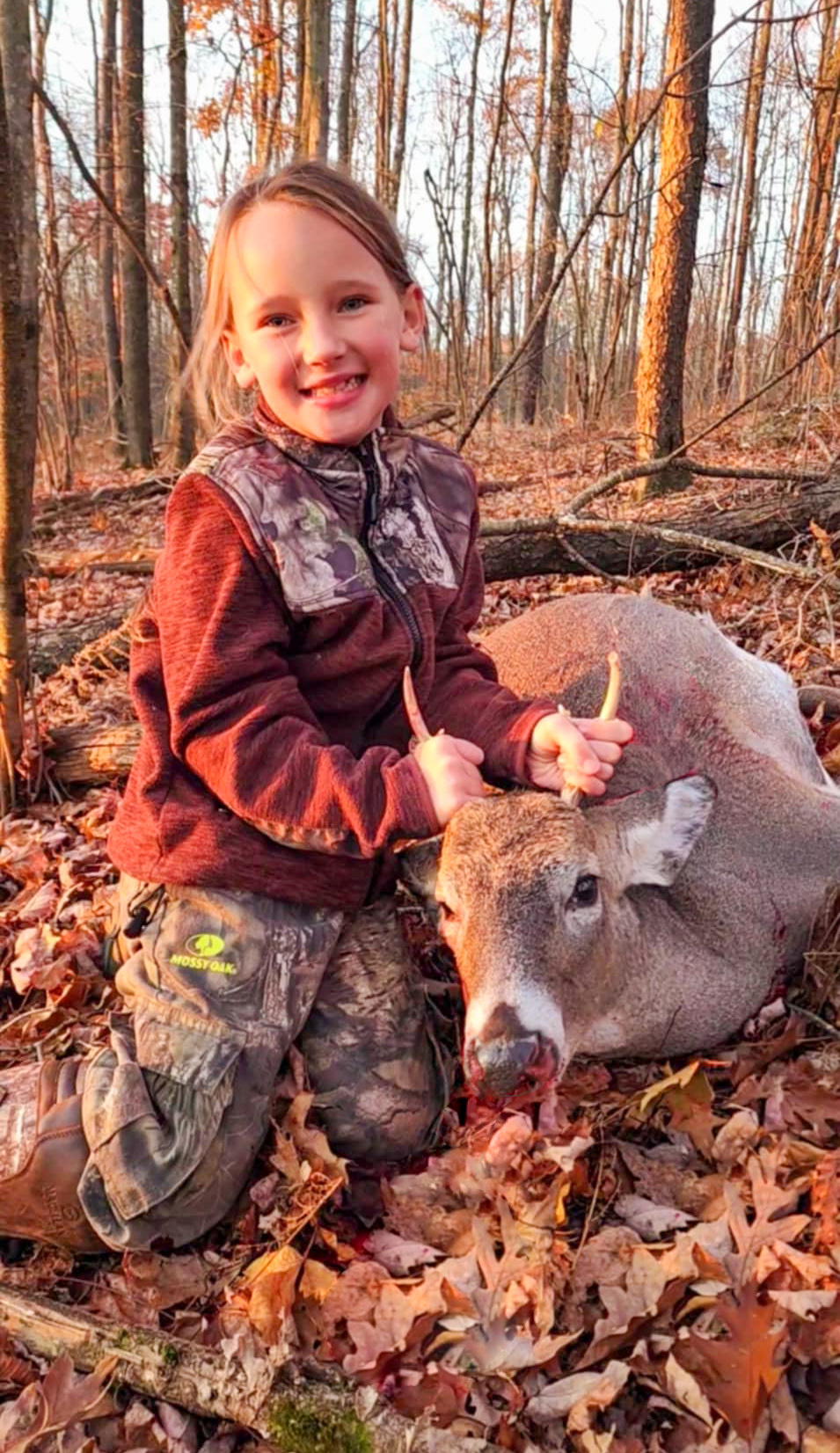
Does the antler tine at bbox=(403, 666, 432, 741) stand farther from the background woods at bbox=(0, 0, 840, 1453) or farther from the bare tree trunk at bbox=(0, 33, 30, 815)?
the bare tree trunk at bbox=(0, 33, 30, 815)

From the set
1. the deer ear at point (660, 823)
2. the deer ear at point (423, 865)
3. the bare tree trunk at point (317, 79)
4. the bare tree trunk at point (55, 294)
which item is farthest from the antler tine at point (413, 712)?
the bare tree trunk at point (55, 294)

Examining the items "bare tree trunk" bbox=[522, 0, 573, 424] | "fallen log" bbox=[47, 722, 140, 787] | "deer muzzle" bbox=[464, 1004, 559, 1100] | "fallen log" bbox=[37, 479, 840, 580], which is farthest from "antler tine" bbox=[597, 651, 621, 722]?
"bare tree trunk" bbox=[522, 0, 573, 424]

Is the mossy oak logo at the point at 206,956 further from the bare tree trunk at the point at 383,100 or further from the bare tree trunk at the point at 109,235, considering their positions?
the bare tree trunk at the point at 383,100

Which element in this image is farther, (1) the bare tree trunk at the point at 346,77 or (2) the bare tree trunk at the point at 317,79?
(1) the bare tree trunk at the point at 346,77

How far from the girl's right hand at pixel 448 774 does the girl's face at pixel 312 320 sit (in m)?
0.99

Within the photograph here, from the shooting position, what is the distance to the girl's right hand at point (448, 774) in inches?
104

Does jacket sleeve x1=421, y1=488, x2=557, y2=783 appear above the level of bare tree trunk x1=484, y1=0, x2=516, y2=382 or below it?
below

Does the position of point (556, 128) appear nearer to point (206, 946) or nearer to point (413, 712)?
point (413, 712)

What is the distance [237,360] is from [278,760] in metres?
1.20

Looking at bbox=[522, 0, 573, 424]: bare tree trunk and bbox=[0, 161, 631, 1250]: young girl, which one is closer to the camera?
bbox=[0, 161, 631, 1250]: young girl

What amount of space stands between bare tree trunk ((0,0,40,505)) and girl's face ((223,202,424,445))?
1.87m

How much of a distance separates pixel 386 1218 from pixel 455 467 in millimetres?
2263

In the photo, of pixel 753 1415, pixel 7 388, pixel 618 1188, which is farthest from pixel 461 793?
pixel 7 388

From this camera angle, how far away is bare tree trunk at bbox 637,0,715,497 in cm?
897
